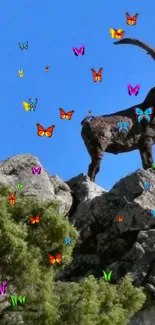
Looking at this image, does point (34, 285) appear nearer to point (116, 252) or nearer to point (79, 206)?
point (116, 252)

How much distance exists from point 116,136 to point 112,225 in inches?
157

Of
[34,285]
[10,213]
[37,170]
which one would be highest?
[37,170]

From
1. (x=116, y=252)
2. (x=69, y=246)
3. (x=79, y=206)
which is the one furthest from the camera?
(x=79, y=206)

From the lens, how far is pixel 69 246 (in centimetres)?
2027

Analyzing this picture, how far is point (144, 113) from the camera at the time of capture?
26375 mm

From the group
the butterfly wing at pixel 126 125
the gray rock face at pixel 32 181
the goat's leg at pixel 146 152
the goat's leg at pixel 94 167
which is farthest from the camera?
the goat's leg at pixel 146 152

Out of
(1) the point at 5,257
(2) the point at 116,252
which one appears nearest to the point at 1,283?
(1) the point at 5,257

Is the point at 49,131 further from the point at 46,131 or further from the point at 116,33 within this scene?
the point at 116,33

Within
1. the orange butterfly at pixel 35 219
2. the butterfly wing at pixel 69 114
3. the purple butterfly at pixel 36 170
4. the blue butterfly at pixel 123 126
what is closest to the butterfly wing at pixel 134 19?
the butterfly wing at pixel 69 114

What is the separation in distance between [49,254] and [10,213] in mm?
1558

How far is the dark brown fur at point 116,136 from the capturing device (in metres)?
25.5

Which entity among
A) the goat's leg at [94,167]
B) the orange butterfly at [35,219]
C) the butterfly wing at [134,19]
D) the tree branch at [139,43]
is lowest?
the orange butterfly at [35,219]

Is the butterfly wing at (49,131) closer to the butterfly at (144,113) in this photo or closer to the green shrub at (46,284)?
the green shrub at (46,284)

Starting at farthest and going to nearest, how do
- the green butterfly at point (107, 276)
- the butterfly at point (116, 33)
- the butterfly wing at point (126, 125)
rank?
the butterfly wing at point (126, 125), the green butterfly at point (107, 276), the butterfly at point (116, 33)
